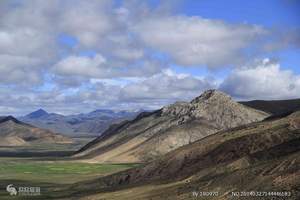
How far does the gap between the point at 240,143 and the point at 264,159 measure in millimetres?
17759

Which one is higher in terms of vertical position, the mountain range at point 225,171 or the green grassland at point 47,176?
the mountain range at point 225,171

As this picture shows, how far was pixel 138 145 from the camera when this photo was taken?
196 m

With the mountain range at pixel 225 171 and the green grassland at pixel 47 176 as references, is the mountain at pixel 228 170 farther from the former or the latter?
the green grassland at pixel 47 176

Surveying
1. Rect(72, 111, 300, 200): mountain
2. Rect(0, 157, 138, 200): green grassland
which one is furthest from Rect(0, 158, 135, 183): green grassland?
Rect(72, 111, 300, 200): mountain

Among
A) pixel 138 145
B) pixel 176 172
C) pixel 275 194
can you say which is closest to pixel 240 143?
pixel 176 172

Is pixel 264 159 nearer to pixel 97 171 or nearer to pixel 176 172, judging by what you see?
pixel 176 172

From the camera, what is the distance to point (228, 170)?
68312 mm

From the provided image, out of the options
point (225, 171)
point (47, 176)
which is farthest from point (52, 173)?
point (225, 171)

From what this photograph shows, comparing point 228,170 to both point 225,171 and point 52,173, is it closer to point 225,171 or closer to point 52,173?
point 225,171

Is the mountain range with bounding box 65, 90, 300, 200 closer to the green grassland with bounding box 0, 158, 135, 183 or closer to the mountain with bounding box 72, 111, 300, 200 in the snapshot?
the mountain with bounding box 72, 111, 300, 200

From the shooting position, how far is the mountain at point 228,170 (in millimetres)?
52969

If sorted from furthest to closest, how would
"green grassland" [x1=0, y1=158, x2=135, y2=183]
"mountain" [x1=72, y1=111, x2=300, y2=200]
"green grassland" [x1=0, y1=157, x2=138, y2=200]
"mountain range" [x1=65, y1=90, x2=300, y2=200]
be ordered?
"green grassland" [x1=0, y1=158, x2=135, y2=183] < "green grassland" [x1=0, y1=157, x2=138, y2=200] < "mountain" [x1=72, y1=111, x2=300, y2=200] < "mountain range" [x1=65, y1=90, x2=300, y2=200]

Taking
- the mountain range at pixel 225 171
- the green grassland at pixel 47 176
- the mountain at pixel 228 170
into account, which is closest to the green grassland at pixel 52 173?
the green grassland at pixel 47 176

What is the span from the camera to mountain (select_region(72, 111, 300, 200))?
53.0 m
